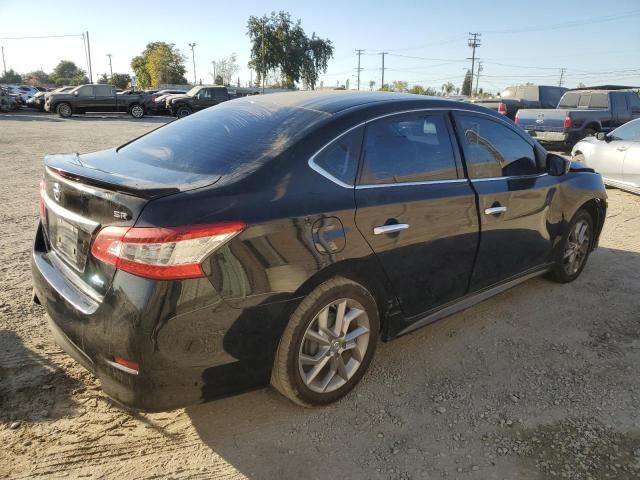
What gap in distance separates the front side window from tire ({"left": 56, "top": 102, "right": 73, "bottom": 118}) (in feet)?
88.8

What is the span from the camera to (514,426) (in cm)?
261

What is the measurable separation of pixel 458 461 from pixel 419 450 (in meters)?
0.19

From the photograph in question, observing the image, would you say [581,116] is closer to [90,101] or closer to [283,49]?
[90,101]

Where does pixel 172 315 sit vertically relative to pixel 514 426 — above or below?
above

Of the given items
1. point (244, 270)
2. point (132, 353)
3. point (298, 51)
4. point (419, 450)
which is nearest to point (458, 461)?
point (419, 450)

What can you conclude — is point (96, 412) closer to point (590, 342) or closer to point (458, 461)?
point (458, 461)

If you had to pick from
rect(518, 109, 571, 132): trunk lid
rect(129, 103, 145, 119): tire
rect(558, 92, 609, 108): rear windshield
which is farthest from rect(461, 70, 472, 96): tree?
rect(518, 109, 571, 132): trunk lid

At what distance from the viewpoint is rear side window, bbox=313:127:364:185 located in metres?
2.52

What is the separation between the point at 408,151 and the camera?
2922mm

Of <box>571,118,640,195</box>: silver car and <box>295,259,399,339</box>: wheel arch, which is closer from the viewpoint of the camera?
<box>295,259,399,339</box>: wheel arch

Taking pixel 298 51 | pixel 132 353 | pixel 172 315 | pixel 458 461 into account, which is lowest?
pixel 458 461

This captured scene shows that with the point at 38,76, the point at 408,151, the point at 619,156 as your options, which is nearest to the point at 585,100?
the point at 619,156

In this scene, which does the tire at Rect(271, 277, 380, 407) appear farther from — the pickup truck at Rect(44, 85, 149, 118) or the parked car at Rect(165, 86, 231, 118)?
the pickup truck at Rect(44, 85, 149, 118)

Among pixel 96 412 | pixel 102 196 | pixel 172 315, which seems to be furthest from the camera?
pixel 96 412
